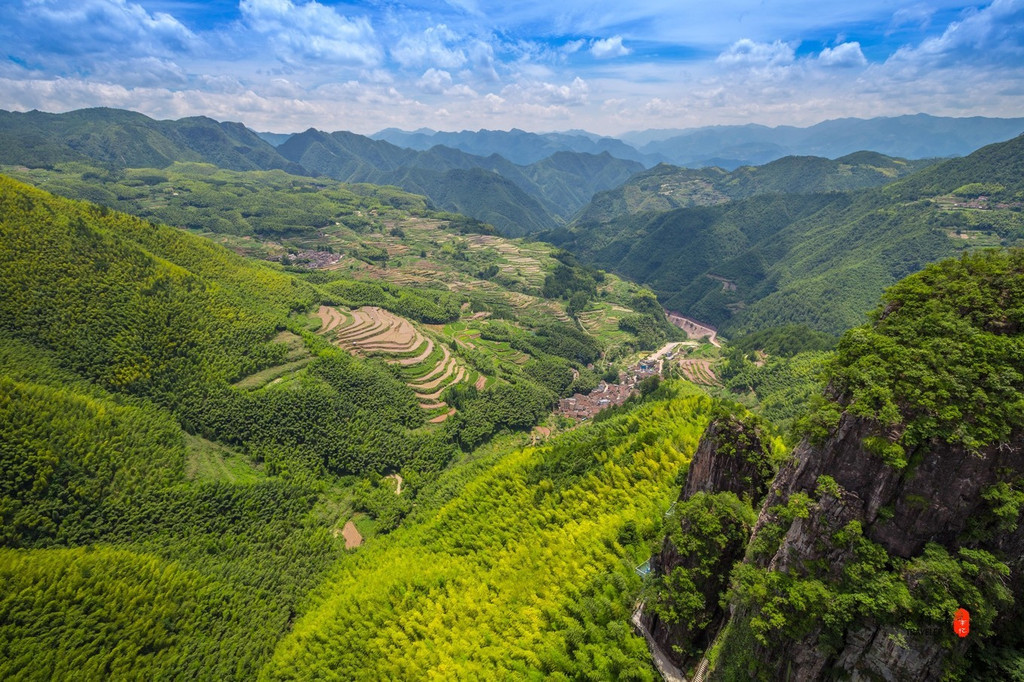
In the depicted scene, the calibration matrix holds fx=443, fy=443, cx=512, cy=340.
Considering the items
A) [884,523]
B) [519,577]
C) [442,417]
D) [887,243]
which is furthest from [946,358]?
[887,243]

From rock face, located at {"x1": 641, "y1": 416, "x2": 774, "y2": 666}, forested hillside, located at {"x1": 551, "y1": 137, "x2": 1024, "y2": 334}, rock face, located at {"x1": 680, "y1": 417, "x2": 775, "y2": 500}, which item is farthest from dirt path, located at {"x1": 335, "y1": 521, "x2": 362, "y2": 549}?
forested hillside, located at {"x1": 551, "y1": 137, "x2": 1024, "y2": 334}

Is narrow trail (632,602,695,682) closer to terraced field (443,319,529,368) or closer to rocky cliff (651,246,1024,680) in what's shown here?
rocky cliff (651,246,1024,680)

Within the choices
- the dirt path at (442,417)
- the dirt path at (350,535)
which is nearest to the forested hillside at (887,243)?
the dirt path at (442,417)

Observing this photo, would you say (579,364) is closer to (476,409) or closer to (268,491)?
(476,409)

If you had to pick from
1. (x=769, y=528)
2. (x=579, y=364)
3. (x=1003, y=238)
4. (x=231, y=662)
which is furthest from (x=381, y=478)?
(x=1003, y=238)

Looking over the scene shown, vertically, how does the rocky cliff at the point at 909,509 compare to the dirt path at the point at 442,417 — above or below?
above

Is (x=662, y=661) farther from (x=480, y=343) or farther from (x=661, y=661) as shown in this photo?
(x=480, y=343)

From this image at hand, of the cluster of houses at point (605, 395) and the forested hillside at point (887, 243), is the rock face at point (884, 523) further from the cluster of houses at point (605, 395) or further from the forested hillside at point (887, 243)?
the forested hillside at point (887, 243)
